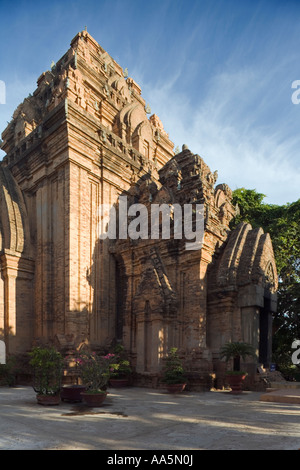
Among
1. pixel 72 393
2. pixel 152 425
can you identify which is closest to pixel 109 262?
pixel 72 393

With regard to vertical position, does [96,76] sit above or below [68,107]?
above

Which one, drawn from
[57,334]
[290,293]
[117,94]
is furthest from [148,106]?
[57,334]

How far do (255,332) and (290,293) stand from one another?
7669 mm

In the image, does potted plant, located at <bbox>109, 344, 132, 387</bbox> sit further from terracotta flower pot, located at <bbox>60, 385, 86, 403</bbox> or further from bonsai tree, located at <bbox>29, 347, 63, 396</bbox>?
bonsai tree, located at <bbox>29, 347, 63, 396</bbox>

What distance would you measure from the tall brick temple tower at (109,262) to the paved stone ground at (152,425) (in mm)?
4192

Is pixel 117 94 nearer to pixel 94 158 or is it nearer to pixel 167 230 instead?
pixel 94 158

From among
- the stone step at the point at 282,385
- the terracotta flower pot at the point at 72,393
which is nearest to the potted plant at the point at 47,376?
the terracotta flower pot at the point at 72,393

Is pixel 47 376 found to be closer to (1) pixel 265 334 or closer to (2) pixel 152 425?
(2) pixel 152 425

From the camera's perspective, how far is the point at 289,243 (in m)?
24.1

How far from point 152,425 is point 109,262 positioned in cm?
1166

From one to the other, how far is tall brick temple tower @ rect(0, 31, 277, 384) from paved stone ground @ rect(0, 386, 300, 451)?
13.8 ft

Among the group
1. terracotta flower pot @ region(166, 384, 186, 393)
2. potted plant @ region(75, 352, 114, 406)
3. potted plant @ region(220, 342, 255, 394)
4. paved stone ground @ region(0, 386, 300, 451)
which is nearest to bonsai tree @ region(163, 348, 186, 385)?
terracotta flower pot @ region(166, 384, 186, 393)

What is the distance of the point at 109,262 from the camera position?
19.5 meters

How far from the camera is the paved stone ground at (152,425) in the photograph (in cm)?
673
